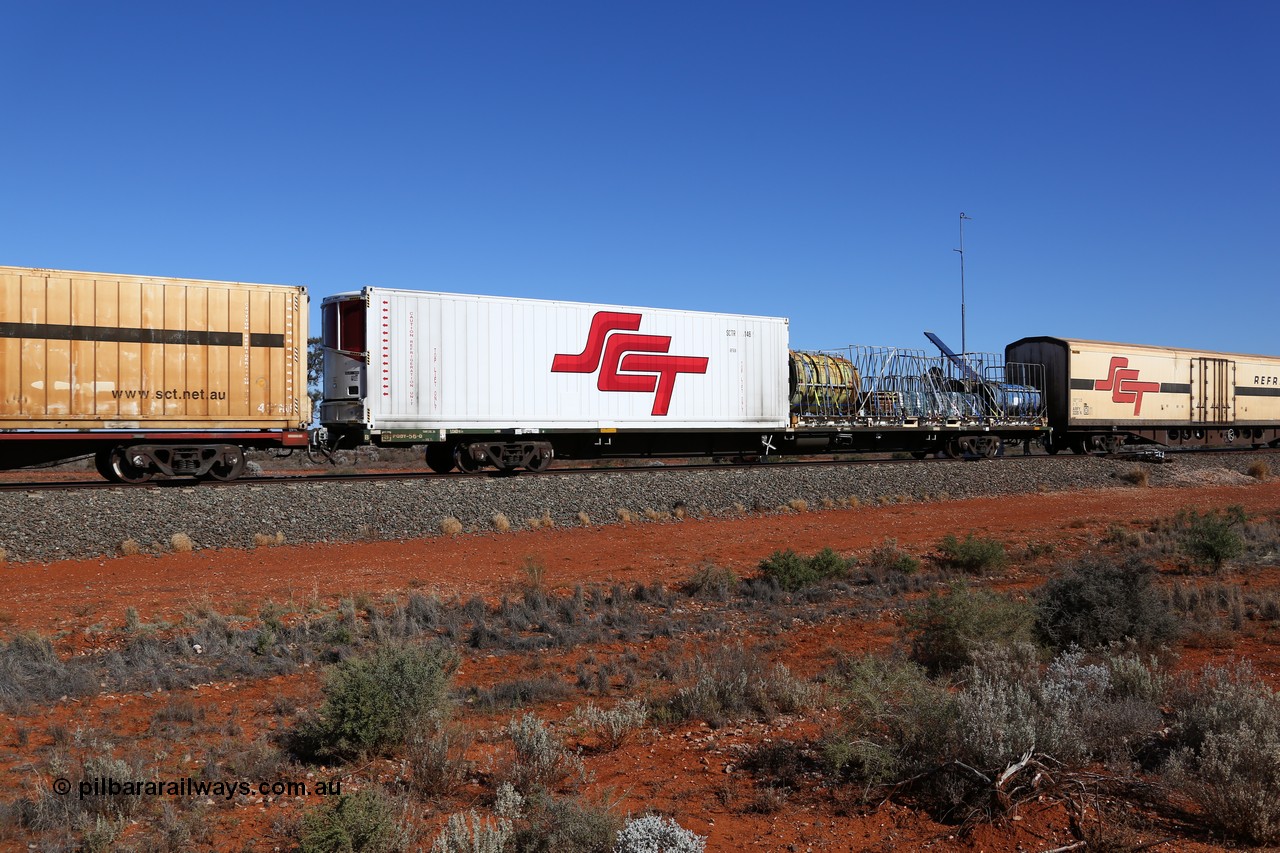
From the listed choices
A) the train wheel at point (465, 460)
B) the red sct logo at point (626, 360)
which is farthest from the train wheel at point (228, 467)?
the red sct logo at point (626, 360)

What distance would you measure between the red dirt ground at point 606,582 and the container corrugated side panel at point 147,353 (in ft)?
11.3

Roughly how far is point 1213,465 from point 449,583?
28201 millimetres

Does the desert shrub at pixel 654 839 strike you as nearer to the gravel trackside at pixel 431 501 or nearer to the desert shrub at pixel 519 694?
the desert shrub at pixel 519 694

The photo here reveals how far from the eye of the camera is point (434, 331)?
1959cm

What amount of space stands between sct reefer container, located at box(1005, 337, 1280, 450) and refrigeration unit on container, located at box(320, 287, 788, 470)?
1301cm

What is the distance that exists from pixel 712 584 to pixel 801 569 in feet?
4.63

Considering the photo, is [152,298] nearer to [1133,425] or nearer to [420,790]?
[420,790]

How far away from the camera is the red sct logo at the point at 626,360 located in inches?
846

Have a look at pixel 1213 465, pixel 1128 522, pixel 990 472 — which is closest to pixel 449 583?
pixel 1128 522

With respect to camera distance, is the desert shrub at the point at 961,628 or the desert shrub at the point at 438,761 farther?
the desert shrub at the point at 961,628

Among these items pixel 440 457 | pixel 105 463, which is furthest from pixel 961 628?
pixel 105 463

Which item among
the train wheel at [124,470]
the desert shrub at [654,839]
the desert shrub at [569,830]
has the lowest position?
the desert shrub at [569,830]

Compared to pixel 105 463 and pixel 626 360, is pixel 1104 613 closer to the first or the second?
pixel 626 360

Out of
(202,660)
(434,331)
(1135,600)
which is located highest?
(434,331)
